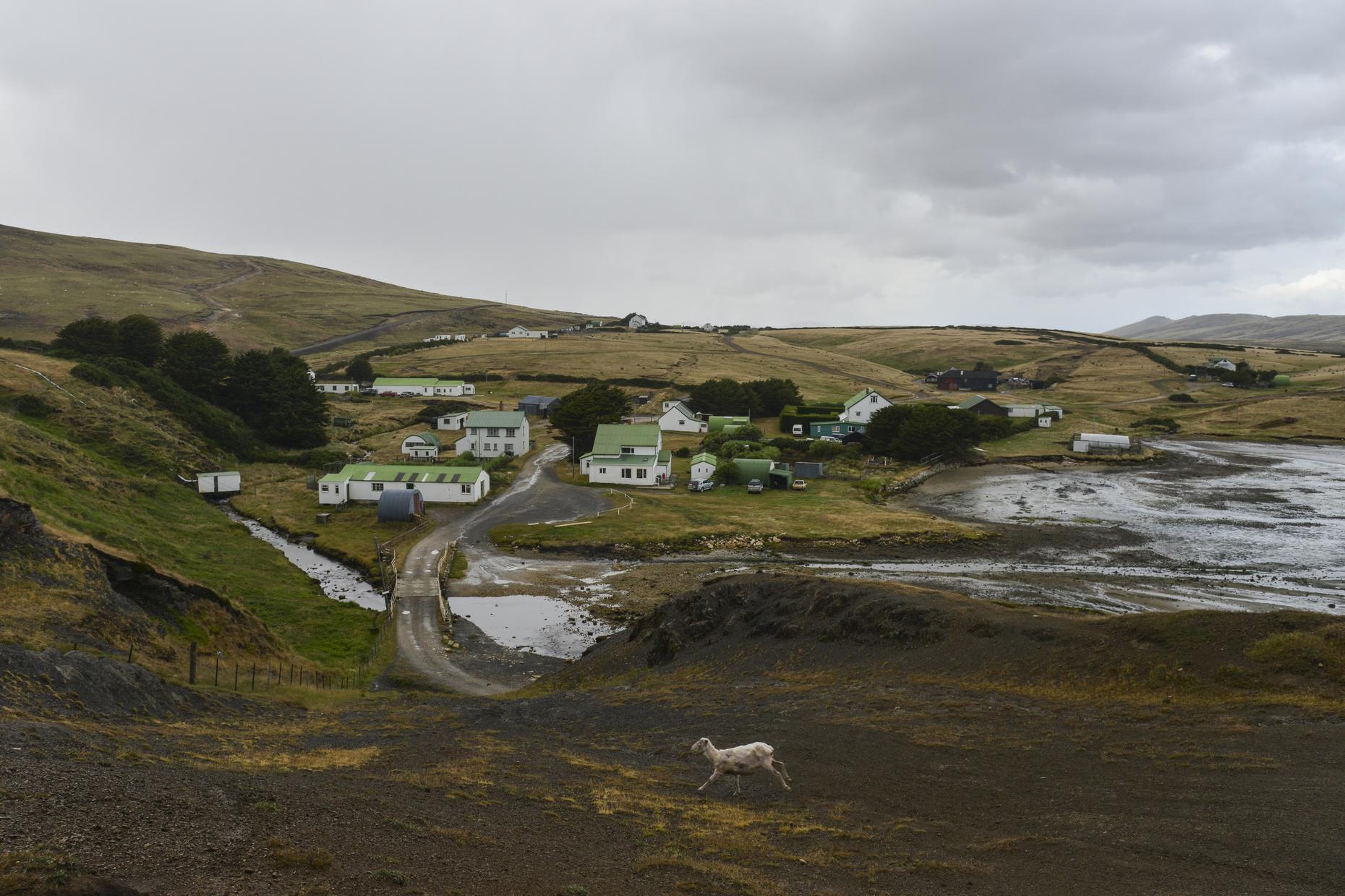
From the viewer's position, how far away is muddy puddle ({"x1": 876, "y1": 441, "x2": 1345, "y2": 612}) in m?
47.0

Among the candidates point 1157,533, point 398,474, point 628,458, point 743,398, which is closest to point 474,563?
point 398,474

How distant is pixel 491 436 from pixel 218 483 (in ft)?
95.5

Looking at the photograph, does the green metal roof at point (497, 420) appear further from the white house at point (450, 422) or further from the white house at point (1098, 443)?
the white house at point (1098, 443)

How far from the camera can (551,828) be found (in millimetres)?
15328

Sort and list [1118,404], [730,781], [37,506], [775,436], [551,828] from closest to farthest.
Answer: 1. [551,828]
2. [730,781]
3. [37,506]
4. [775,436]
5. [1118,404]

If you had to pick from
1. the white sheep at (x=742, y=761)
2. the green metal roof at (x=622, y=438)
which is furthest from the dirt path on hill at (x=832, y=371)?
the white sheep at (x=742, y=761)

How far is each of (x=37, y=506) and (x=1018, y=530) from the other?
6658 centimetres

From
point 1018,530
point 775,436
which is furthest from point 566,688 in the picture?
point 775,436

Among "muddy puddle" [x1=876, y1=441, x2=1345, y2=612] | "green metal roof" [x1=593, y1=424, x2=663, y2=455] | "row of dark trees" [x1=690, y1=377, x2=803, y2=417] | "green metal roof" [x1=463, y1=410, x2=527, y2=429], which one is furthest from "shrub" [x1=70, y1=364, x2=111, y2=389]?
"muddy puddle" [x1=876, y1=441, x2=1345, y2=612]

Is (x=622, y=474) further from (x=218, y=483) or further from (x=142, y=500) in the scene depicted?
(x=142, y=500)

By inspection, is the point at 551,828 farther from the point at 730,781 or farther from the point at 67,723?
the point at 67,723

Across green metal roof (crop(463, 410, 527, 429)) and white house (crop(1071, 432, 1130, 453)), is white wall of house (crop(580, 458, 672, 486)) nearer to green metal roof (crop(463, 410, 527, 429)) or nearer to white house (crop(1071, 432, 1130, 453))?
green metal roof (crop(463, 410, 527, 429))

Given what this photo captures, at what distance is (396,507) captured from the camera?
64688mm

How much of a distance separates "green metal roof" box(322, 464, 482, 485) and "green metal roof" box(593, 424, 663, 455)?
15.7 m
